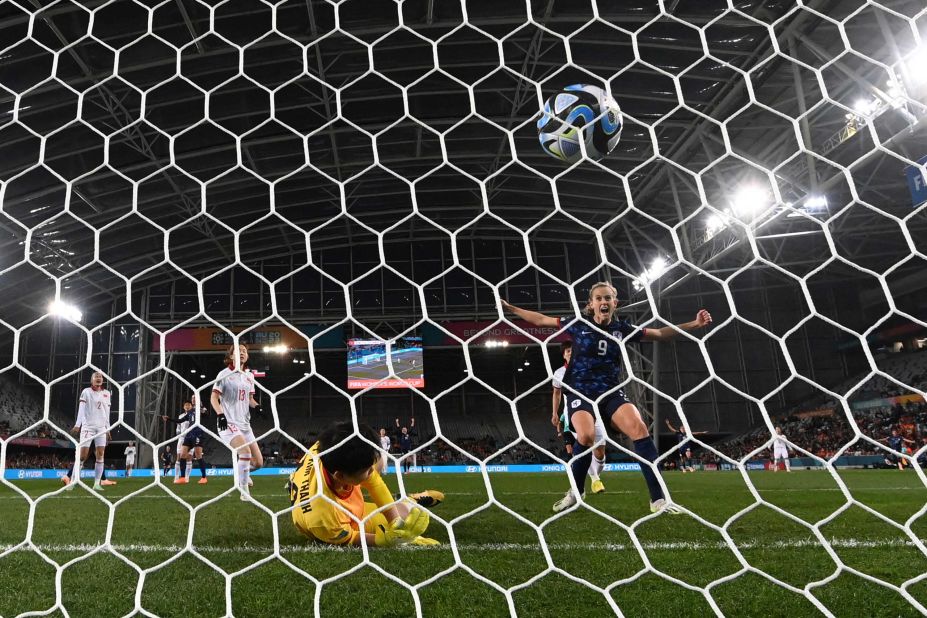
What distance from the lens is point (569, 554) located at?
7.89 ft

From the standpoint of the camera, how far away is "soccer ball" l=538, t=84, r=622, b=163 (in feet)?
12.1

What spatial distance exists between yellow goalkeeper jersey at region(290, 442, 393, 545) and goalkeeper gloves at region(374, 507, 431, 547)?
0.12m

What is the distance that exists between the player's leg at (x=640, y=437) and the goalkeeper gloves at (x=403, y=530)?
4.28 ft

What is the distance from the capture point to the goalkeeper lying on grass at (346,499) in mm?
2410

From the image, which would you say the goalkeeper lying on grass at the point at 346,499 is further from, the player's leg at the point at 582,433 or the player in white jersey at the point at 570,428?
the player in white jersey at the point at 570,428

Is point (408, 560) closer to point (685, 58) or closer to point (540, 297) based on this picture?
point (685, 58)

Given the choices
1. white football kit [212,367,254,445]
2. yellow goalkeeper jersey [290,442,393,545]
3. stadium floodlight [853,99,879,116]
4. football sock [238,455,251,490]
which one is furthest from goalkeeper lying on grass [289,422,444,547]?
stadium floodlight [853,99,879,116]

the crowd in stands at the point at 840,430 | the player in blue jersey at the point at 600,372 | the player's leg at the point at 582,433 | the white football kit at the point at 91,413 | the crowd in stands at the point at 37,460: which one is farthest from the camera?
the crowd in stands at the point at 37,460

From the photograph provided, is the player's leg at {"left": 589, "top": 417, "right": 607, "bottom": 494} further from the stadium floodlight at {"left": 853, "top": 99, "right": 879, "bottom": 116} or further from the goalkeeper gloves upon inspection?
the stadium floodlight at {"left": 853, "top": 99, "right": 879, "bottom": 116}

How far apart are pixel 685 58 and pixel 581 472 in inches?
421

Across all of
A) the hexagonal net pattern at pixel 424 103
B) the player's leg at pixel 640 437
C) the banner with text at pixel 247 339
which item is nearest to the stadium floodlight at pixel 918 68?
the hexagonal net pattern at pixel 424 103

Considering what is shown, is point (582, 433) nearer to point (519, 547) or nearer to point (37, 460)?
point (519, 547)

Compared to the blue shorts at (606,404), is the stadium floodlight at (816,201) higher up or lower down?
lower down

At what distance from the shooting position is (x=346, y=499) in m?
2.67
